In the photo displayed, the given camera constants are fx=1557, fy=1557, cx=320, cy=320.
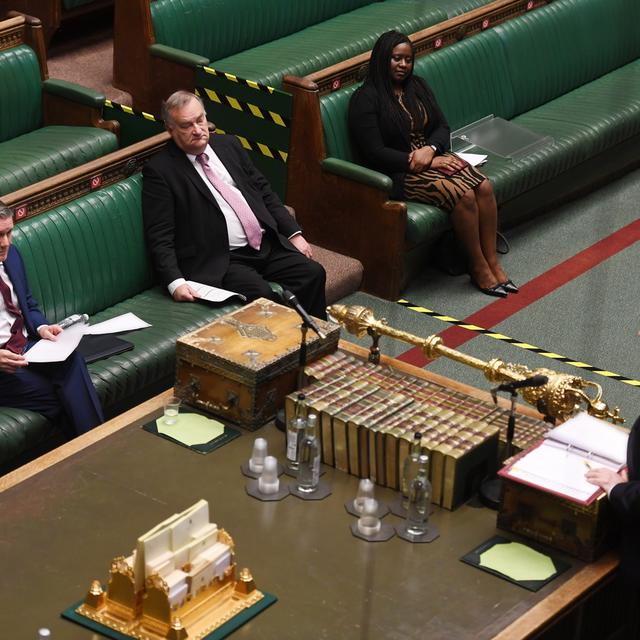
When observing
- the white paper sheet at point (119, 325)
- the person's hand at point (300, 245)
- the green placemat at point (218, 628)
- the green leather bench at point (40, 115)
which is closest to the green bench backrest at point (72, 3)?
the green leather bench at point (40, 115)

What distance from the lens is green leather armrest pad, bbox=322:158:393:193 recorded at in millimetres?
7121

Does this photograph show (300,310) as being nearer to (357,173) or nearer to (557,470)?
(557,470)

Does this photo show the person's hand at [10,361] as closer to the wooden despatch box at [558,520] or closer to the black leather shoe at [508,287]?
the wooden despatch box at [558,520]

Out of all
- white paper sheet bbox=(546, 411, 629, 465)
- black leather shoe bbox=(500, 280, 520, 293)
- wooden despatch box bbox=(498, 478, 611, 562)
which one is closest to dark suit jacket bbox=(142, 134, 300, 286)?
black leather shoe bbox=(500, 280, 520, 293)

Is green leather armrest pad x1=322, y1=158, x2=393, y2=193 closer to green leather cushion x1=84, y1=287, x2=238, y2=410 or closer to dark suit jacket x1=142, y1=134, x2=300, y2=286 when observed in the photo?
dark suit jacket x1=142, y1=134, x2=300, y2=286

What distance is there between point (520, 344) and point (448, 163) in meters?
1.01

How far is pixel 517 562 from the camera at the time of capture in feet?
14.6

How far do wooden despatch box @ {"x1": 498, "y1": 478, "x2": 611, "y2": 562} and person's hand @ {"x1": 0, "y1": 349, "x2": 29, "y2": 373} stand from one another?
1.88 metres

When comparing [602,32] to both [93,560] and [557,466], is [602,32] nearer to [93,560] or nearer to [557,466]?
[557,466]

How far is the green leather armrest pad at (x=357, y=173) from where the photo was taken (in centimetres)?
712

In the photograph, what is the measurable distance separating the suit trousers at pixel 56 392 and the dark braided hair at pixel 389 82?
2.39 m

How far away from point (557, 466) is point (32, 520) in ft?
5.11

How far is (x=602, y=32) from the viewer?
9.00 meters

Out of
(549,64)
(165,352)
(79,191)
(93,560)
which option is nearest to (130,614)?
(93,560)
